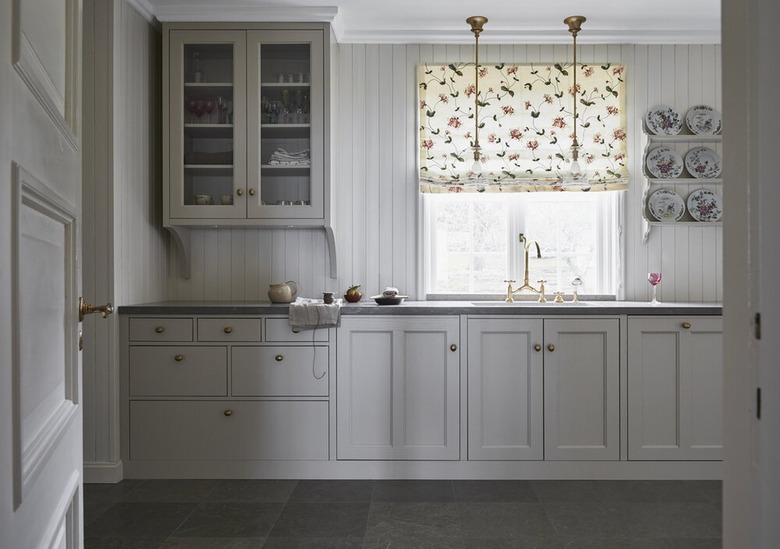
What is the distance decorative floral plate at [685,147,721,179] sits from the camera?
143 inches

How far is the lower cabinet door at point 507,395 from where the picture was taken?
312cm

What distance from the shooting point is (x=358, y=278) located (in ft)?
12.1

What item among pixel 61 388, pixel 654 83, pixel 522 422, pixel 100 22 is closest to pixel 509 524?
pixel 522 422

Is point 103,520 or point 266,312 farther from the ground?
point 266,312

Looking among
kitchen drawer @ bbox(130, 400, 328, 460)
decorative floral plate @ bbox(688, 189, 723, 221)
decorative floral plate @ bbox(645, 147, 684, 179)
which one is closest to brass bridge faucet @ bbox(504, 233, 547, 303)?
decorative floral plate @ bbox(645, 147, 684, 179)

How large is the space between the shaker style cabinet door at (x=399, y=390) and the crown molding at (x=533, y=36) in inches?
67.2

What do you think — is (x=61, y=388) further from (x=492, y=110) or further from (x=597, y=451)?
(x=492, y=110)

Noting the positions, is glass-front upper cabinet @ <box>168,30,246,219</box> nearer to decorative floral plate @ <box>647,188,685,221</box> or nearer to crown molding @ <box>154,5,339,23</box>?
crown molding @ <box>154,5,339,23</box>

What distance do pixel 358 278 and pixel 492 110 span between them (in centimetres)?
129

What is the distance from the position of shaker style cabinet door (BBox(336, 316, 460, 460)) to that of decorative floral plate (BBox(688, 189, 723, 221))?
1668 millimetres

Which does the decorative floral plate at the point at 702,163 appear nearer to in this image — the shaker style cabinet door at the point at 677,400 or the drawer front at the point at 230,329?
the shaker style cabinet door at the point at 677,400

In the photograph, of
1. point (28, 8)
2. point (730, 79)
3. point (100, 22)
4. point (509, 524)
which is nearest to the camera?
point (28, 8)

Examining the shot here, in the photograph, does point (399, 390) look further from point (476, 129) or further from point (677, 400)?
point (476, 129)

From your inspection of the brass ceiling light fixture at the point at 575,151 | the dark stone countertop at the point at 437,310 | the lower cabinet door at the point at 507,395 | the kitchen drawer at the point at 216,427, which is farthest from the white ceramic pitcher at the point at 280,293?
the brass ceiling light fixture at the point at 575,151
